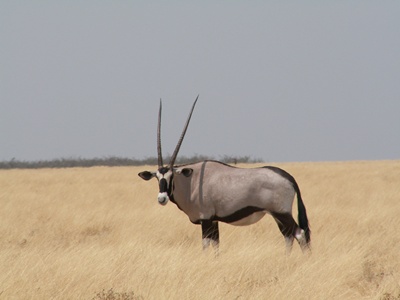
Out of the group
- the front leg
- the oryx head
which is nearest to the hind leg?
the front leg

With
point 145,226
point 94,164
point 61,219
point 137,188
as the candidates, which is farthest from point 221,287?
point 94,164

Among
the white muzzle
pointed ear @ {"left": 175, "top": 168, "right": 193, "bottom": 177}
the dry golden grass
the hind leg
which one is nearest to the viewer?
the dry golden grass

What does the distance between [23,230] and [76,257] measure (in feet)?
17.8

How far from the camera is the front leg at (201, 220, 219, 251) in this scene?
9.61 meters

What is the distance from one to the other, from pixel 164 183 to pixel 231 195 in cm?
96

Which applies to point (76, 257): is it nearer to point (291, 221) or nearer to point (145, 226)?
point (291, 221)

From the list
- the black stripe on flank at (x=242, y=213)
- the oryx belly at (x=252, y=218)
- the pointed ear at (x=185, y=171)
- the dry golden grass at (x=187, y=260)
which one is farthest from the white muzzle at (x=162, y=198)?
the oryx belly at (x=252, y=218)

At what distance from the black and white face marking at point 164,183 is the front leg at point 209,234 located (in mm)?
710

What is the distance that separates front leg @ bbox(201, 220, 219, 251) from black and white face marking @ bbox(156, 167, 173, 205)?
0.71m

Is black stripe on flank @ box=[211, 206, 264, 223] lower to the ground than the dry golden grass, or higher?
higher

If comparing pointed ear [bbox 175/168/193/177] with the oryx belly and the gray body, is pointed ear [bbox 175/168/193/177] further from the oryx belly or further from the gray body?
the oryx belly

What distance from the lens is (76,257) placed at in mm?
8172

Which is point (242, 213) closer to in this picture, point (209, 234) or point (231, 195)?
point (231, 195)

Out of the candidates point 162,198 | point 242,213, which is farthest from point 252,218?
point 162,198
